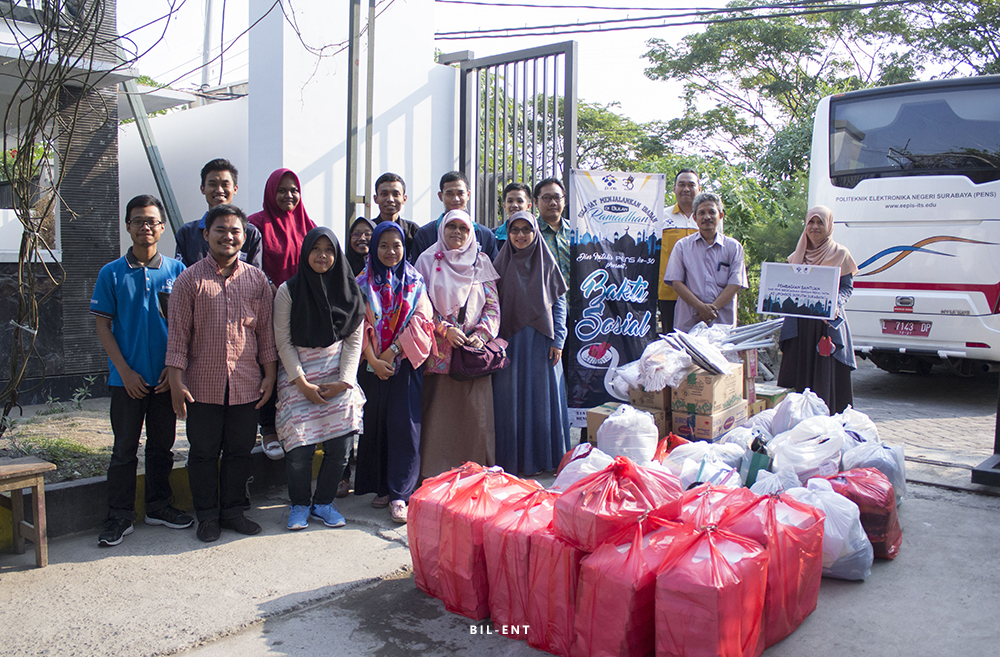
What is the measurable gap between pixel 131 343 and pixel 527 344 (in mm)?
2194

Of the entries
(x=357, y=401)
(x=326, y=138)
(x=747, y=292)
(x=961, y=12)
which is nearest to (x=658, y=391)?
(x=357, y=401)

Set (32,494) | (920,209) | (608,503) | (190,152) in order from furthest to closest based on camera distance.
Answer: (190,152)
(920,209)
(32,494)
(608,503)

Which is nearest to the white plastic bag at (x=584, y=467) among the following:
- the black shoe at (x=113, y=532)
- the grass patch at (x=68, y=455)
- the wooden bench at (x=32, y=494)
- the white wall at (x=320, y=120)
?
the black shoe at (x=113, y=532)

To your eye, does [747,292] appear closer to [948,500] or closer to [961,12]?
[948,500]

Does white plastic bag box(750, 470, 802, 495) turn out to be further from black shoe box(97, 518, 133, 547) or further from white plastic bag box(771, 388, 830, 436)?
black shoe box(97, 518, 133, 547)

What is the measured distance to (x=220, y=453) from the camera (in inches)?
144

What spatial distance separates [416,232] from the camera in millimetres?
4609

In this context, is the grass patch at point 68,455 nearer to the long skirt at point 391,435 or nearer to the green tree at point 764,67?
the long skirt at point 391,435

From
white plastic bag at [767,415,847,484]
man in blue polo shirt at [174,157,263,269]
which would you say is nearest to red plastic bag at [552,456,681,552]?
white plastic bag at [767,415,847,484]

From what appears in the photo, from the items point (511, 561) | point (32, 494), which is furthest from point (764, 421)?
point (32, 494)

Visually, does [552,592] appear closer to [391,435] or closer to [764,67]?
[391,435]

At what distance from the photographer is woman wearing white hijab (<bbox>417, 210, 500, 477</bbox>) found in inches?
163

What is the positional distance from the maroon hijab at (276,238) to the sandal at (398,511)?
1.39 meters

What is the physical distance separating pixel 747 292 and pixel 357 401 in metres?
7.60
